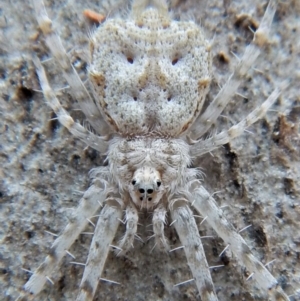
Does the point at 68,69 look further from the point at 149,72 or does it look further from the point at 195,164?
the point at 195,164

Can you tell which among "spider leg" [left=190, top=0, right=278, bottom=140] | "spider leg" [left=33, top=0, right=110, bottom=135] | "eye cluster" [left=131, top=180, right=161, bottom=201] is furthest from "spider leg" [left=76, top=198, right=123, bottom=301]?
"spider leg" [left=190, top=0, right=278, bottom=140]

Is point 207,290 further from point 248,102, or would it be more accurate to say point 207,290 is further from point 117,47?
point 117,47

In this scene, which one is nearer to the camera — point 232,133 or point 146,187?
point 146,187

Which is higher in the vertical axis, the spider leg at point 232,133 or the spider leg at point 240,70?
the spider leg at point 240,70

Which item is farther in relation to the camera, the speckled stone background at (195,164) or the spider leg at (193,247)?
the speckled stone background at (195,164)

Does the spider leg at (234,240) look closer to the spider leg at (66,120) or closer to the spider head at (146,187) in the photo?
the spider head at (146,187)

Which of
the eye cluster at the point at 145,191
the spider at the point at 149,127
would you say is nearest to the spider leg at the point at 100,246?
the spider at the point at 149,127

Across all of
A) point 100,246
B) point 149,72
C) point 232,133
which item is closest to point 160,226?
point 100,246
